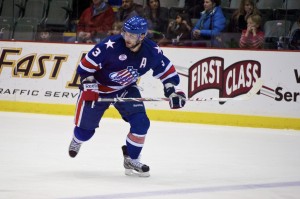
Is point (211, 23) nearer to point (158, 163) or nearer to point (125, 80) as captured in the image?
point (158, 163)

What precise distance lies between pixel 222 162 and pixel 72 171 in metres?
1.36

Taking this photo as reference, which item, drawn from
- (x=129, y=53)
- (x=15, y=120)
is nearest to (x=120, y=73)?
(x=129, y=53)

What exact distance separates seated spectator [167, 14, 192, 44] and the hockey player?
4.03 m

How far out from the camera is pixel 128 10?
9.98m

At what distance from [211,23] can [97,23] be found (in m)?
1.58

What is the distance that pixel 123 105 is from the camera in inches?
216

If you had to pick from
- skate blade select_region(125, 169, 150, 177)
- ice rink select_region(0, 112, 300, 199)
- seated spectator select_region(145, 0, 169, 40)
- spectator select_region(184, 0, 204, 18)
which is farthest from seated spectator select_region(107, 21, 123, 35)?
skate blade select_region(125, 169, 150, 177)

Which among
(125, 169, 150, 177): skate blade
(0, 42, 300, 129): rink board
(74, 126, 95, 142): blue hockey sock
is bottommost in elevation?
(0, 42, 300, 129): rink board

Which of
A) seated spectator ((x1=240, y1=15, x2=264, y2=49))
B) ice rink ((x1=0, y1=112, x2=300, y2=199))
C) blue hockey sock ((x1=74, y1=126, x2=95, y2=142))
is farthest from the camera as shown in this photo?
seated spectator ((x1=240, y1=15, x2=264, y2=49))

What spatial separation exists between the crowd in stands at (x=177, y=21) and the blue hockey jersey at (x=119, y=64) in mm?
3862

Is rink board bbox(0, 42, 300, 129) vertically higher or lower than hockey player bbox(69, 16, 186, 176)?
lower

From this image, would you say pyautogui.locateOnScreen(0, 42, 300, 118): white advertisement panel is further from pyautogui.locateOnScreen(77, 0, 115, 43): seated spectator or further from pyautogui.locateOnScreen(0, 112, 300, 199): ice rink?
pyautogui.locateOnScreen(0, 112, 300, 199): ice rink

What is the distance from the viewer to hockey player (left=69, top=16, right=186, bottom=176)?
5363mm


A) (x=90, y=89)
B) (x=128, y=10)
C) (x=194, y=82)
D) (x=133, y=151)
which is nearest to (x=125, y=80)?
Result: (x=90, y=89)
